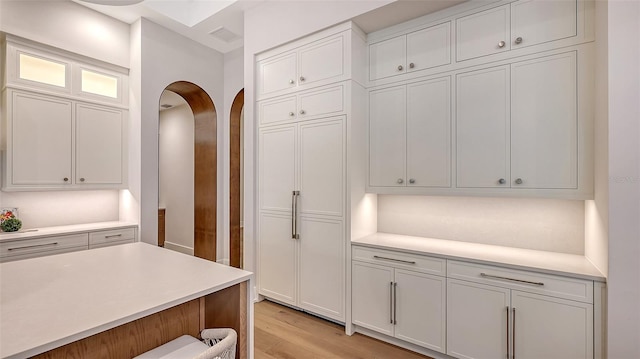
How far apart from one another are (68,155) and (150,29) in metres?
1.71

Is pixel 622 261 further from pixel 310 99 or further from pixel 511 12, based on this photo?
pixel 310 99

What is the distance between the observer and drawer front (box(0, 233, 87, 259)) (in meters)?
2.69

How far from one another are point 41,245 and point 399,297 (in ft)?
11.0

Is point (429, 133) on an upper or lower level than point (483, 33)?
lower

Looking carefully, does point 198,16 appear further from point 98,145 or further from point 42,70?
point 98,145

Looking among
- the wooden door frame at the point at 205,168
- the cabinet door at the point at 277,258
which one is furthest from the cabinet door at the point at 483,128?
the wooden door frame at the point at 205,168

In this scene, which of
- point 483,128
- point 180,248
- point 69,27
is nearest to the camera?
point 483,128

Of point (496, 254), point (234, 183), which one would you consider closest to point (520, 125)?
point (496, 254)

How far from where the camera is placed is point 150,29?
3582mm

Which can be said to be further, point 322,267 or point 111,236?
point 111,236

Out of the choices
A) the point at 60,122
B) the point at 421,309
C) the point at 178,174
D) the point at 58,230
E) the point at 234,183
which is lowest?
the point at 421,309

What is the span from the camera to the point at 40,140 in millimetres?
2992

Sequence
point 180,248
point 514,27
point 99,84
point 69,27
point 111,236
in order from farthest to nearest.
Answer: point 180,248 → point 99,84 → point 111,236 → point 69,27 → point 514,27

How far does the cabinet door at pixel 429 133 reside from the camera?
2398 mm
